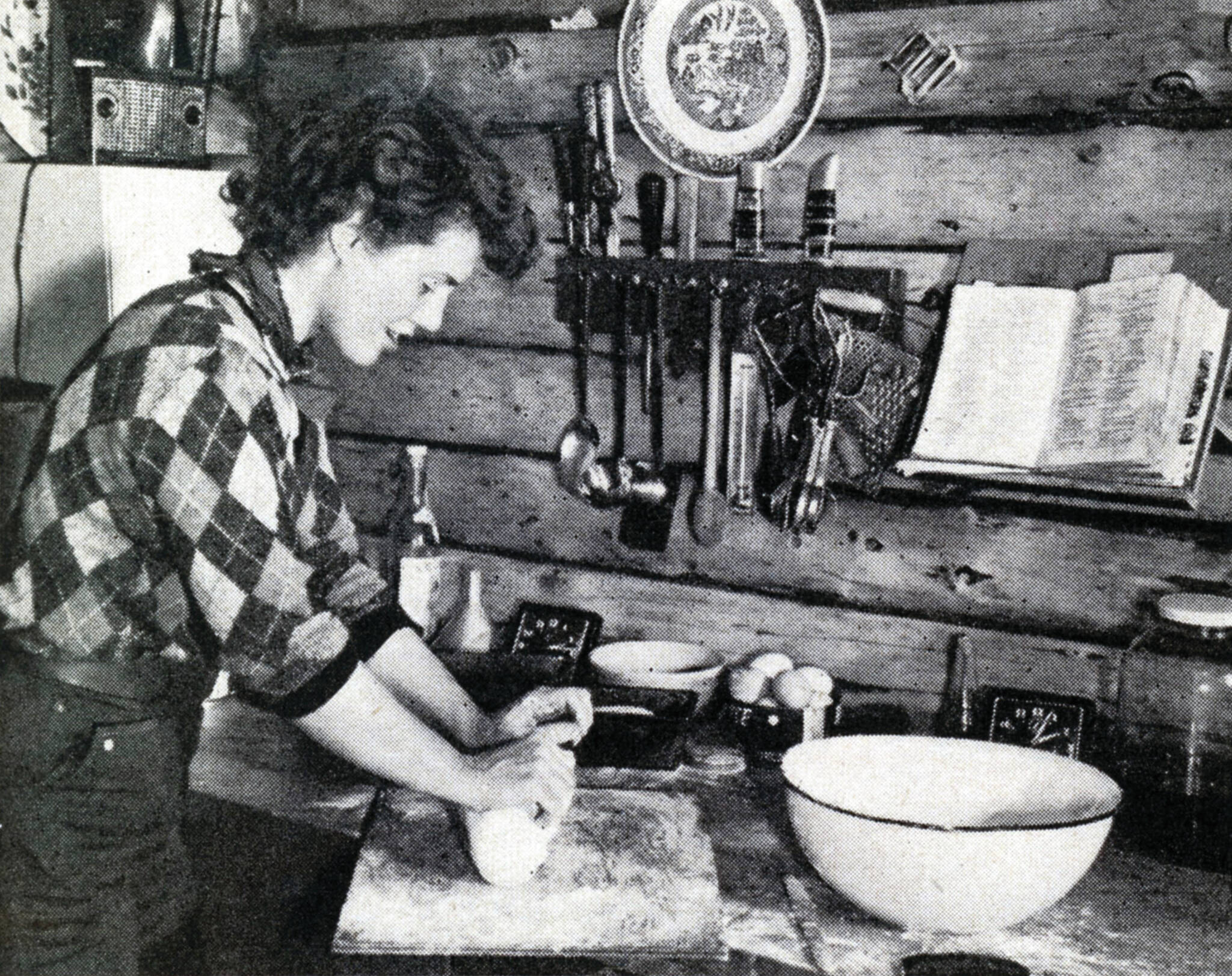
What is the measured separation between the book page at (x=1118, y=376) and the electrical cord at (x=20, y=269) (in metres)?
1.75

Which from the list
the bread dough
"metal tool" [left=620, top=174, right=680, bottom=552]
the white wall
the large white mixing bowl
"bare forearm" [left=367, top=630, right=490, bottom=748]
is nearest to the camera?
the large white mixing bowl

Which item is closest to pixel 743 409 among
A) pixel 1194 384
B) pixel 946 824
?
pixel 1194 384

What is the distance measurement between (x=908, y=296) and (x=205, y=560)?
1.06m

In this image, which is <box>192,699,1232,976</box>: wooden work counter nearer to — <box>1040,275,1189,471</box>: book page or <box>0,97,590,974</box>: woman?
<box>0,97,590,974</box>: woman

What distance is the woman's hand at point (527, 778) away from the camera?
1.16 m

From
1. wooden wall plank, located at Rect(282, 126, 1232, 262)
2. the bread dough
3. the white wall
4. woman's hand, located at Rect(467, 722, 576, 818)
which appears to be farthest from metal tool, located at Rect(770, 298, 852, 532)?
the white wall

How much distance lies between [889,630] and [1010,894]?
664 millimetres

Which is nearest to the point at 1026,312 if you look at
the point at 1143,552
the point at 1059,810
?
the point at 1143,552

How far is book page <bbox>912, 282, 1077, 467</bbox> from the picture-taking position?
1399 mm

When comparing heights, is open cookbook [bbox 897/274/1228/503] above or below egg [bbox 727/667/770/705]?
above

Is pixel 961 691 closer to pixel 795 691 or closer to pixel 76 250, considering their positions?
pixel 795 691

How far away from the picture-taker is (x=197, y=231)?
199 cm

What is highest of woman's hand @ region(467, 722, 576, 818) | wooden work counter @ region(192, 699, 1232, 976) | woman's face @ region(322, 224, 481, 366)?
woman's face @ region(322, 224, 481, 366)

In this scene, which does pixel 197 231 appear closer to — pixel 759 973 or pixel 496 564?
pixel 496 564
